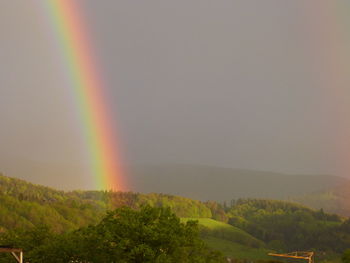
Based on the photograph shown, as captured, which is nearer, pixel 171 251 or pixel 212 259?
pixel 171 251

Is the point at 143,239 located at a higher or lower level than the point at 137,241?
higher

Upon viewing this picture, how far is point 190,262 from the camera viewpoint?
52094mm

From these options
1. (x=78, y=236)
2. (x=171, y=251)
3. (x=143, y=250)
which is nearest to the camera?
(x=143, y=250)

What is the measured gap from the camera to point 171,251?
168ft

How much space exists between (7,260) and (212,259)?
2659cm

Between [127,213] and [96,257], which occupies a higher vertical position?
[127,213]

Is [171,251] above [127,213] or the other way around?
the other way around

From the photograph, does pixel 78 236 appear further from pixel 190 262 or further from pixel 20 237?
pixel 190 262

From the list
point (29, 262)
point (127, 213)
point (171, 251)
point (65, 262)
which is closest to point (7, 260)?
point (29, 262)

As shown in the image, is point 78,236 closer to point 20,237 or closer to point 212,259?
point 20,237

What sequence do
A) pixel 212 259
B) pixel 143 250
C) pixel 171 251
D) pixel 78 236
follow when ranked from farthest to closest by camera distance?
pixel 78 236, pixel 212 259, pixel 171 251, pixel 143 250

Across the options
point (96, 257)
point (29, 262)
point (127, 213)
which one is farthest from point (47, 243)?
point (127, 213)

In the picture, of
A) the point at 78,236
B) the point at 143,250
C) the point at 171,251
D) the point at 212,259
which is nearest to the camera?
the point at 143,250

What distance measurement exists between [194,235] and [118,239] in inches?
364
